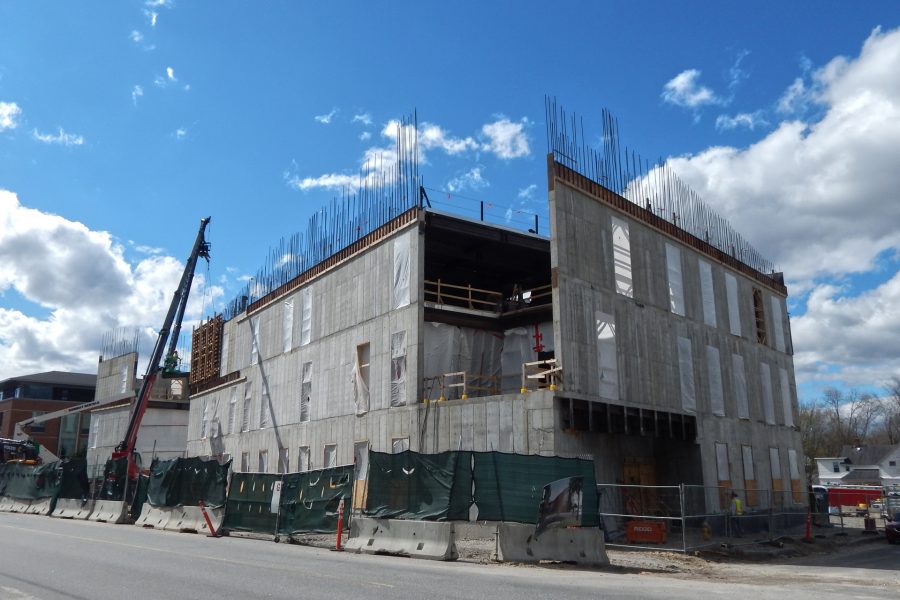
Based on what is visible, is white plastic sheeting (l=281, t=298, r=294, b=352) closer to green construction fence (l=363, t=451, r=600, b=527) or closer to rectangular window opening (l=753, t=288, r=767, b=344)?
green construction fence (l=363, t=451, r=600, b=527)

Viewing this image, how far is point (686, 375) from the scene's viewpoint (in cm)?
3222

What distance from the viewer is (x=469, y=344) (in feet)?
105

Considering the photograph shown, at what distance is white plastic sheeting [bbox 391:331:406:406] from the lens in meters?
29.6

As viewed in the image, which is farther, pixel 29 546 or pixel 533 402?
pixel 533 402

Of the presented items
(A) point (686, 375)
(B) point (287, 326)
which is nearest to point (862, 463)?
(A) point (686, 375)

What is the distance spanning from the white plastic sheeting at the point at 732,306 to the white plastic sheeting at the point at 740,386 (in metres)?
1.48

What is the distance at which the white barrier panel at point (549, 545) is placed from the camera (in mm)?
16203

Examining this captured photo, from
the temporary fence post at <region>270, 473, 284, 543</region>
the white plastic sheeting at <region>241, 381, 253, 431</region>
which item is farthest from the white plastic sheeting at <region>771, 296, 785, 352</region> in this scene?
the temporary fence post at <region>270, 473, 284, 543</region>

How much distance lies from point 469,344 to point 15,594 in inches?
896

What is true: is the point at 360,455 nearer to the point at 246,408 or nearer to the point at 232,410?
the point at 246,408

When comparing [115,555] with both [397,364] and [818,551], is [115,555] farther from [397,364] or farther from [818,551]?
[818,551]

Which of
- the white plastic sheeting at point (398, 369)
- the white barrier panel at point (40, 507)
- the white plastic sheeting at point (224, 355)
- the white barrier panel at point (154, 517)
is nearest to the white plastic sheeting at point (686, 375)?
the white plastic sheeting at point (398, 369)

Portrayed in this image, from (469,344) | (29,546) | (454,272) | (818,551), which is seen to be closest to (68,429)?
(454,272)

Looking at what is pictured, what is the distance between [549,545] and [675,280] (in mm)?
19770
